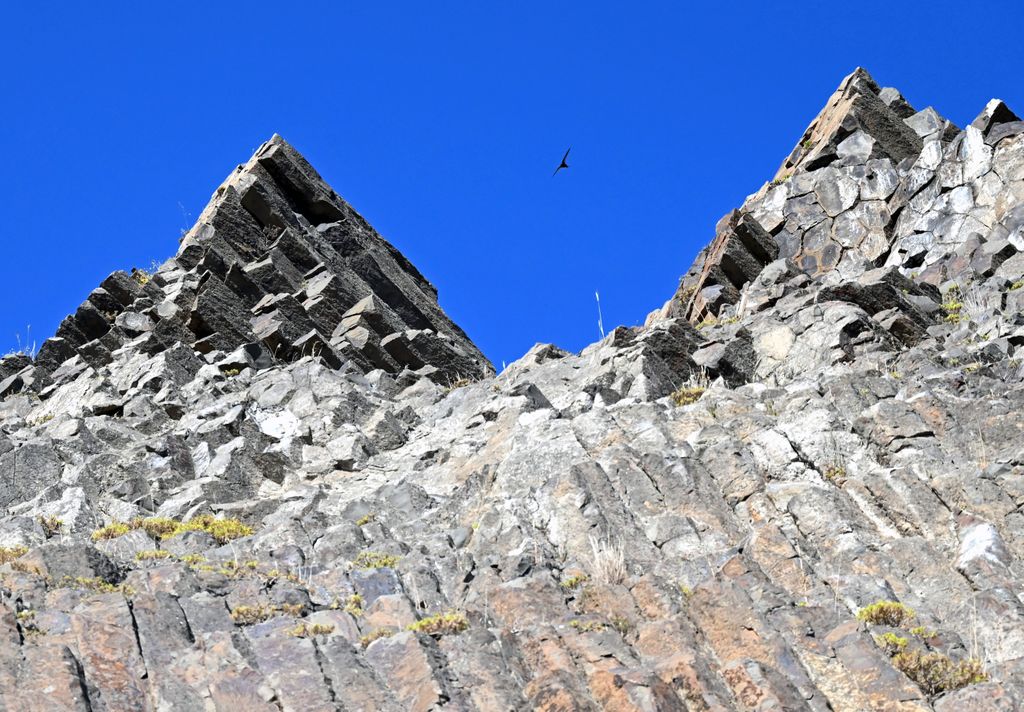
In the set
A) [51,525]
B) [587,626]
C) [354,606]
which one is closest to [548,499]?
[354,606]

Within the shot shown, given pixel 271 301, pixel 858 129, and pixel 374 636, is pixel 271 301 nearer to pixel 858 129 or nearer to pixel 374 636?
pixel 858 129

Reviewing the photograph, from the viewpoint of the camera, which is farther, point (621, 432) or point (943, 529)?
point (621, 432)

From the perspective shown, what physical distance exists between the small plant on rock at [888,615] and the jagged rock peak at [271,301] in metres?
18.5

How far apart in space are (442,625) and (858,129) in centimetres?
2891

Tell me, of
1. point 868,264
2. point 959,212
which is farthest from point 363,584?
point 959,212

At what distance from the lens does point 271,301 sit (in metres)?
35.3

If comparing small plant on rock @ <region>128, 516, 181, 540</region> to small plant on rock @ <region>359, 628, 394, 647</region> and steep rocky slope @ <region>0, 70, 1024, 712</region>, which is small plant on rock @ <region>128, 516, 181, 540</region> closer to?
steep rocky slope @ <region>0, 70, 1024, 712</region>

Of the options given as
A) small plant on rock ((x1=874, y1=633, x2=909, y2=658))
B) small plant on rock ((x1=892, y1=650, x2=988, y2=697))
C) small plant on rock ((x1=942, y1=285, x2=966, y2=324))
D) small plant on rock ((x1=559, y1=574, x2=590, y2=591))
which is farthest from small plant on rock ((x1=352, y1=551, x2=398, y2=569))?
small plant on rock ((x1=942, y1=285, x2=966, y2=324))

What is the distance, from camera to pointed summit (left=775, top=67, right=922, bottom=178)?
40156 millimetres

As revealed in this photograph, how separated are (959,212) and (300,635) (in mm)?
23970

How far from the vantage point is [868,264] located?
32594 millimetres

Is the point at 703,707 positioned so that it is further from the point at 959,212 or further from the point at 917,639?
the point at 959,212

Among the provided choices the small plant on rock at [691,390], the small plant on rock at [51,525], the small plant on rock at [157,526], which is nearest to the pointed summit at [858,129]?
the small plant on rock at [691,390]

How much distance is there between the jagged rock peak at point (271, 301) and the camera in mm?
33188
